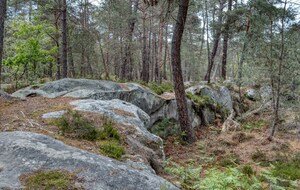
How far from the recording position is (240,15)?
1536 centimetres

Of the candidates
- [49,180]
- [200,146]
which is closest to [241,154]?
[200,146]

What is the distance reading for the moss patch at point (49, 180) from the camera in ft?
8.86

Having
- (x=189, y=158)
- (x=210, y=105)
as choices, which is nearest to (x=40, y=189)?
(x=189, y=158)

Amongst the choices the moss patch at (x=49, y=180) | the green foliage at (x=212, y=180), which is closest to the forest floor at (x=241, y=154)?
the green foliage at (x=212, y=180)

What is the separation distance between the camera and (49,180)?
2.80 metres

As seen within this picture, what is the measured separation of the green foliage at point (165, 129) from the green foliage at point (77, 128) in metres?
4.60

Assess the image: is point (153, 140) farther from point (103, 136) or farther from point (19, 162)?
point (19, 162)

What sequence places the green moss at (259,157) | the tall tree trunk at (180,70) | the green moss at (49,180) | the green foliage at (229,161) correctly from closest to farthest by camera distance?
the green moss at (49,180)
the green foliage at (229,161)
the green moss at (259,157)
the tall tree trunk at (180,70)

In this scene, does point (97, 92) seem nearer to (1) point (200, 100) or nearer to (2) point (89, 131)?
(2) point (89, 131)

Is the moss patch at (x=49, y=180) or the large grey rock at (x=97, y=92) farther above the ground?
the large grey rock at (x=97, y=92)

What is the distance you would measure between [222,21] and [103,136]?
559 inches

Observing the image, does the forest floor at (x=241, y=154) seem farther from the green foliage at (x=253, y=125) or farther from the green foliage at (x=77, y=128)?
the green foliage at (x=77, y=128)

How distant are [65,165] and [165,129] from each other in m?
6.57

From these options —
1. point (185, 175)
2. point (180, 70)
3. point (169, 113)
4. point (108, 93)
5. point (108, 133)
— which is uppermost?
point (180, 70)
